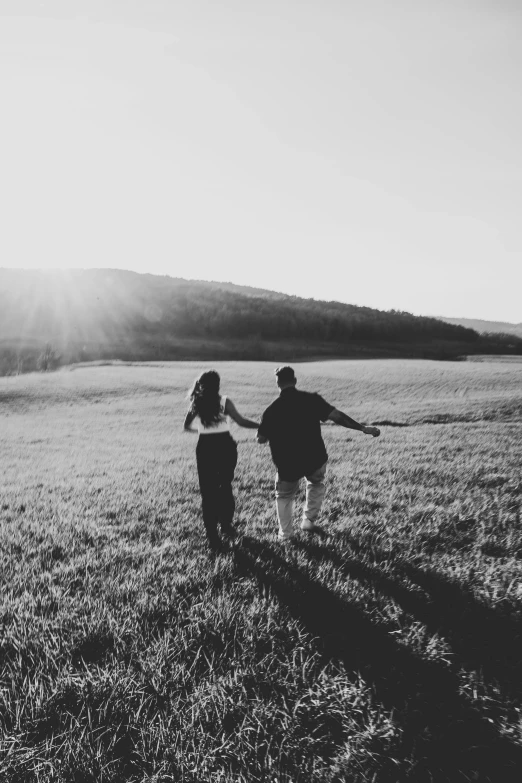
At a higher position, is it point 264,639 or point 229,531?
point 264,639

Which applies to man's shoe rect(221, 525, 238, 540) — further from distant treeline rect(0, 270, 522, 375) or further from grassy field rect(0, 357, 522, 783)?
distant treeline rect(0, 270, 522, 375)

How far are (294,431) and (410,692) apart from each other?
3031 mm

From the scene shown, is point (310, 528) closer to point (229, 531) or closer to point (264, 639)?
point (229, 531)

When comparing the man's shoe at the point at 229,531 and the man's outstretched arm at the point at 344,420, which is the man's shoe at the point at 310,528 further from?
the man's outstretched arm at the point at 344,420

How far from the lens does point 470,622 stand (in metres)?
3.39

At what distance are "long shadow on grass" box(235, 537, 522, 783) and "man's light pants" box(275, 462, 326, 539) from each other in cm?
121

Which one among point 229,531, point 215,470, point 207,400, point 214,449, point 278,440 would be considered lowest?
point 229,531

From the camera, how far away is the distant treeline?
227 ft

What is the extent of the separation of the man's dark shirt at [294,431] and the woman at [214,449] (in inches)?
14.7

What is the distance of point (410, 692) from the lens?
264 cm

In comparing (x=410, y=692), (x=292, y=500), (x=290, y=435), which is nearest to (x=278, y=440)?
(x=290, y=435)

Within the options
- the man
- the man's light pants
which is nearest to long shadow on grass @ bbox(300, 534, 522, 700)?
the man's light pants

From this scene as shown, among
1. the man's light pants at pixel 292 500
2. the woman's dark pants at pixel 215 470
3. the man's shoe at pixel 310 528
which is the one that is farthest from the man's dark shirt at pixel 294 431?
the man's shoe at pixel 310 528

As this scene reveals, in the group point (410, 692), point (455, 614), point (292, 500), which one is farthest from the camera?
point (292, 500)
